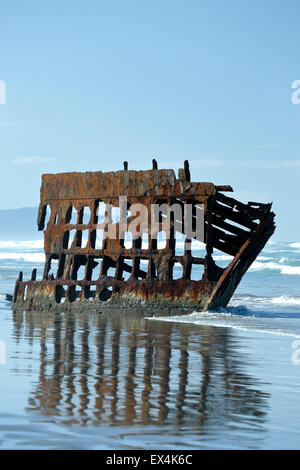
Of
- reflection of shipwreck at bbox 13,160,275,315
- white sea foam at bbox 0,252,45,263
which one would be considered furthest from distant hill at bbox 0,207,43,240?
reflection of shipwreck at bbox 13,160,275,315

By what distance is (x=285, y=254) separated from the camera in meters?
50.0

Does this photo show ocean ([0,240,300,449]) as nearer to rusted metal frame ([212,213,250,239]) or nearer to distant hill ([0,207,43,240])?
rusted metal frame ([212,213,250,239])

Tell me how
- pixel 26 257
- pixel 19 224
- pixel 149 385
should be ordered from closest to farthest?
pixel 149 385 < pixel 26 257 < pixel 19 224

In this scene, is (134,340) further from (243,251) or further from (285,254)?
(285,254)

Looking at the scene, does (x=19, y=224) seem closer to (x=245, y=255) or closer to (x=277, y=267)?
(x=277, y=267)

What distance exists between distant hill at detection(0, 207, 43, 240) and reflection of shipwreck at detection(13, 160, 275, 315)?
79.1 meters

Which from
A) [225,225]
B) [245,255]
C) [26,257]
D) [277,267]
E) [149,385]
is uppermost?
[26,257]

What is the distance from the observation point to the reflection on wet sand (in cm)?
513

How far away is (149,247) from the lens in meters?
13.6

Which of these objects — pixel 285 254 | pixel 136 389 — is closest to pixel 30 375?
pixel 136 389

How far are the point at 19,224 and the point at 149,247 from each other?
291 ft

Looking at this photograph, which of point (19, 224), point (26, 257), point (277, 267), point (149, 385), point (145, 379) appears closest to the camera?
point (149, 385)

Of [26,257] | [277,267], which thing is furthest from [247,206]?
[26,257]
